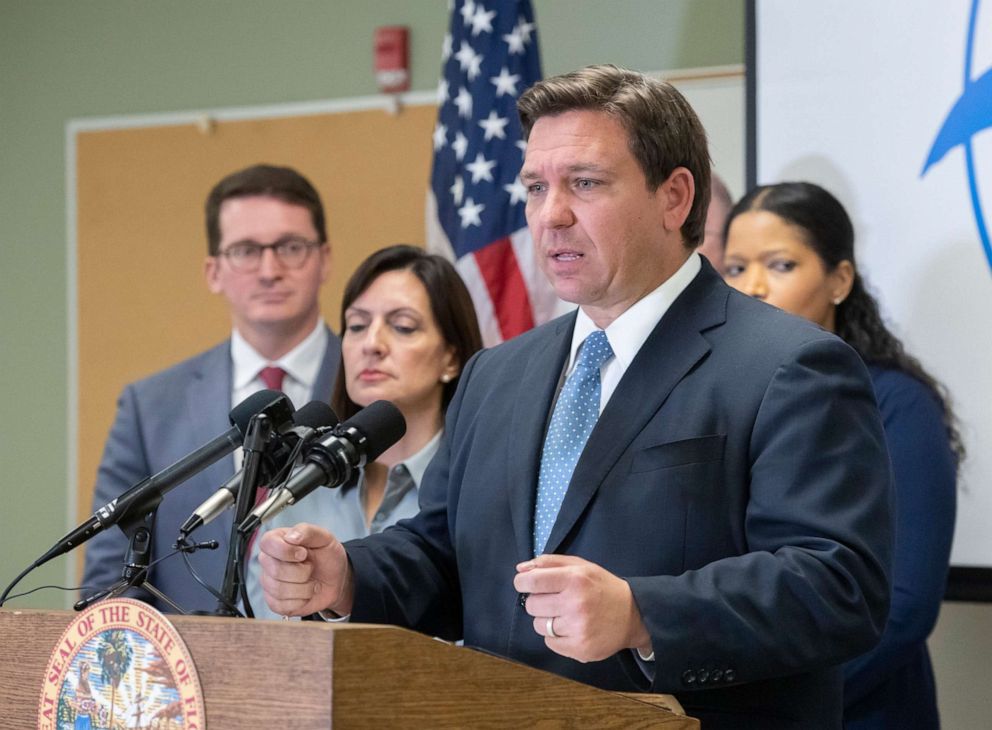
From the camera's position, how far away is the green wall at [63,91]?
486 cm

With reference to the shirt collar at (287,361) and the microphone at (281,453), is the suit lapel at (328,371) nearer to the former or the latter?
the shirt collar at (287,361)

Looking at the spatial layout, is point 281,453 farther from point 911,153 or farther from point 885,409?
point 911,153

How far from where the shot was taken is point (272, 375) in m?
3.53

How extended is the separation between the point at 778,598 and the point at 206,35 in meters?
4.00

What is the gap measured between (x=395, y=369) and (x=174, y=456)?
706mm

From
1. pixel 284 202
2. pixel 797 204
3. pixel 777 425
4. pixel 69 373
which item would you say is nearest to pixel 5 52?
pixel 69 373

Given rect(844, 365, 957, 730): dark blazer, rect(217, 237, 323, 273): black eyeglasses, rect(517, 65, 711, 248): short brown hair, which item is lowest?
rect(844, 365, 957, 730): dark blazer

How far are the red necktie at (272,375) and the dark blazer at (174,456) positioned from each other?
88mm

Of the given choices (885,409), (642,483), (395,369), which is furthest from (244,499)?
(885,409)

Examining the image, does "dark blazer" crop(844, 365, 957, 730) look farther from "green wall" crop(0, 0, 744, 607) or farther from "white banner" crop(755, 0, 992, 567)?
"green wall" crop(0, 0, 744, 607)

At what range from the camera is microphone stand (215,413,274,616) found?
5.00 feet

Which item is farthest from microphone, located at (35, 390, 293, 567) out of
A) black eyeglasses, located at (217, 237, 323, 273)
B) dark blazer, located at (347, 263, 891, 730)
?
black eyeglasses, located at (217, 237, 323, 273)

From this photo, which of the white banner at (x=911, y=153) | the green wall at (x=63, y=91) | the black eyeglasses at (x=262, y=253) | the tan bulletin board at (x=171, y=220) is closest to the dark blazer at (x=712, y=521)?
the white banner at (x=911, y=153)

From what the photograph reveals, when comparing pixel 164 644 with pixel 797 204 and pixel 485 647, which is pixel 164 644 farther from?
pixel 797 204
